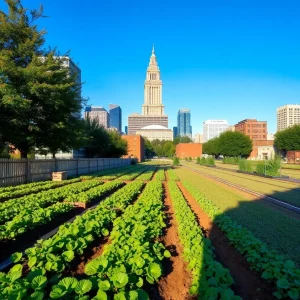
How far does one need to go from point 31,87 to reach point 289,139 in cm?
7173

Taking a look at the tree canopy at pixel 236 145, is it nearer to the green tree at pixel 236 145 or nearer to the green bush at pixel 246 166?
the green tree at pixel 236 145

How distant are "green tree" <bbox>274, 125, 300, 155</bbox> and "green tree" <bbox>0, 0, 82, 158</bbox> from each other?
66.1m

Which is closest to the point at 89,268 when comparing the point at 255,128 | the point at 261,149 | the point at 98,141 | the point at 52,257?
the point at 52,257

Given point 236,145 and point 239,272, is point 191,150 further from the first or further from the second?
point 239,272

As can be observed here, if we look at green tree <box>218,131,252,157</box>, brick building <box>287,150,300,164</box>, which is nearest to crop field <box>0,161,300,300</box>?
brick building <box>287,150,300,164</box>

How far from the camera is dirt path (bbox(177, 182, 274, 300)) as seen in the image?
4.12 meters

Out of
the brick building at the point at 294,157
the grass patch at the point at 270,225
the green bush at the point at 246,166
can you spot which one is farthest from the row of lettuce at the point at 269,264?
the brick building at the point at 294,157

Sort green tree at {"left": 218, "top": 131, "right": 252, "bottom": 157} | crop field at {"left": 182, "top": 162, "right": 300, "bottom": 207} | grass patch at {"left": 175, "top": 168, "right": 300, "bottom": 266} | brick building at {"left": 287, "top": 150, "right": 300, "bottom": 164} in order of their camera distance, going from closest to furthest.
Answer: grass patch at {"left": 175, "top": 168, "right": 300, "bottom": 266} < crop field at {"left": 182, "top": 162, "right": 300, "bottom": 207} < brick building at {"left": 287, "top": 150, "right": 300, "bottom": 164} < green tree at {"left": 218, "top": 131, "right": 252, "bottom": 157}

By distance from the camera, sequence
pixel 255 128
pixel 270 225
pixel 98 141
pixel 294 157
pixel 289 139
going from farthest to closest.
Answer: pixel 255 128 → pixel 289 139 → pixel 294 157 → pixel 98 141 → pixel 270 225

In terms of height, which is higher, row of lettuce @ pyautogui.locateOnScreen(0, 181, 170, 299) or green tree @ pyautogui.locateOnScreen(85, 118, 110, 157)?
green tree @ pyautogui.locateOnScreen(85, 118, 110, 157)

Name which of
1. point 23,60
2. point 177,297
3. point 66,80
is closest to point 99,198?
point 177,297

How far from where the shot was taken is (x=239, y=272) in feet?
15.8

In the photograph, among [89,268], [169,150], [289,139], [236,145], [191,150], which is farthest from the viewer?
[169,150]

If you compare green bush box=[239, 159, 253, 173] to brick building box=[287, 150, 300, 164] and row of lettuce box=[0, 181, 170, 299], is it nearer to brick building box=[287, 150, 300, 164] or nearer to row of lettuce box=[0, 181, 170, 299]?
row of lettuce box=[0, 181, 170, 299]
